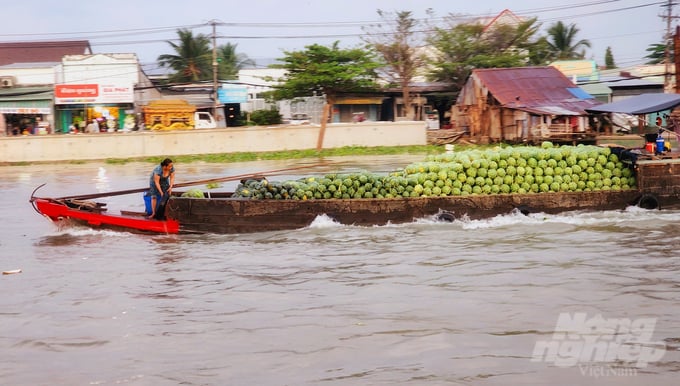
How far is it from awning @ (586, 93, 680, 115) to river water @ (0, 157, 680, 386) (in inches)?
65.5

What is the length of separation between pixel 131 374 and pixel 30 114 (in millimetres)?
31421

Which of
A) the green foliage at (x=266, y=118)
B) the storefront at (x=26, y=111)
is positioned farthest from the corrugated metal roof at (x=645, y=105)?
the storefront at (x=26, y=111)

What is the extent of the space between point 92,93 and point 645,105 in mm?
27773

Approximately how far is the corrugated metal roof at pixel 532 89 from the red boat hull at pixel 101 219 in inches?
804

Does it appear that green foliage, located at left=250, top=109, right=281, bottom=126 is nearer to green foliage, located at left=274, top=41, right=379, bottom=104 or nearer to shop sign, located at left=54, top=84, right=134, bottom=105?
green foliage, located at left=274, top=41, right=379, bottom=104

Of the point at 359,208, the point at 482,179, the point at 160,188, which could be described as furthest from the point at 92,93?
the point at 482,179

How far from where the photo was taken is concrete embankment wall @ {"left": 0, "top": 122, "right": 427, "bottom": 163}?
95.3 ft

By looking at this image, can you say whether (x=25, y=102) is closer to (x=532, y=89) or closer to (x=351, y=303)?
(x=532, y=89)

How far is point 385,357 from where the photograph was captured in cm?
609

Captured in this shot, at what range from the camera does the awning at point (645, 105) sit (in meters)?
12.0

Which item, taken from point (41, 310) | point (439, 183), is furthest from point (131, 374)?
point (439, 183)

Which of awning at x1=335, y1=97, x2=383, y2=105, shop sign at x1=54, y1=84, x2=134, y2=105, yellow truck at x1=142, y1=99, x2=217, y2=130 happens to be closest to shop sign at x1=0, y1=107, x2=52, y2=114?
shop sign at x1=54, y1=84, x2=134, y2=105

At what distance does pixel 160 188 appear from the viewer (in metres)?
11.6

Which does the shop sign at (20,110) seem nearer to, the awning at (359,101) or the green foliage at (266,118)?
the green foliage at (266,118)
